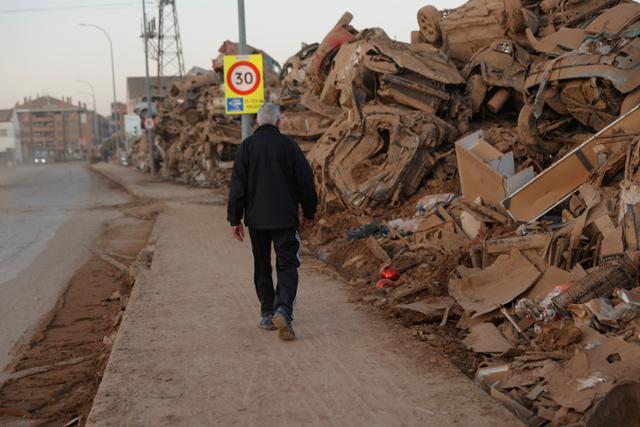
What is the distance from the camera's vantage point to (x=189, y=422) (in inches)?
170

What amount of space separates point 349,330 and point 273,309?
2.18ft

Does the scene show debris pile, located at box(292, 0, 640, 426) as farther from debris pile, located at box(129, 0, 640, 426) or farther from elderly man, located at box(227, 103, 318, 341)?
elderly man, located at box(227, 103, 318, 341)

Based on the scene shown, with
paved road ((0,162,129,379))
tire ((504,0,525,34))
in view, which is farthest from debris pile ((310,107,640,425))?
paved road ((0,162,129,379))

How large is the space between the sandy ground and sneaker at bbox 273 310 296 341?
0.06 metres

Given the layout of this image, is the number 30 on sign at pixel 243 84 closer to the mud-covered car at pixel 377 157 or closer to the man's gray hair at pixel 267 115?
the mud-covered car at pixel 377 157

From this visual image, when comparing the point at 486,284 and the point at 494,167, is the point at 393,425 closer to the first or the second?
the point at 486,284

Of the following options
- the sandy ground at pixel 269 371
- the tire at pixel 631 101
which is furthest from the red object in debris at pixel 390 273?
the tire at pixel 631 101

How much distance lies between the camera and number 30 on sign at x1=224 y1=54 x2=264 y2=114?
1400 centimetres

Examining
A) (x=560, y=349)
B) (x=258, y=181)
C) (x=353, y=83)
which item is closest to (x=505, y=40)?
(x=353, y=83)

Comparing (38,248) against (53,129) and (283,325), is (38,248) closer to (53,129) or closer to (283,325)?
(283,325)

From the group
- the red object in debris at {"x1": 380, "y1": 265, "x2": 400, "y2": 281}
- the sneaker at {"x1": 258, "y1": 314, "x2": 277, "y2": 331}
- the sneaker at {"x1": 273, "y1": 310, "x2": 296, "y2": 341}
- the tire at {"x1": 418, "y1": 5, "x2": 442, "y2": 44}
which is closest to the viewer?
the sneaker at {"x1": 273, "y1": 310, "x2": 296, "y2": 341}

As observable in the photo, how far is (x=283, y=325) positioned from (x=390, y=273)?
238 centimetres

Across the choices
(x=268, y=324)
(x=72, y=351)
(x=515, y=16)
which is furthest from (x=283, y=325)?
(x=515, y=16)

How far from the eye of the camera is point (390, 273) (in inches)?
315
